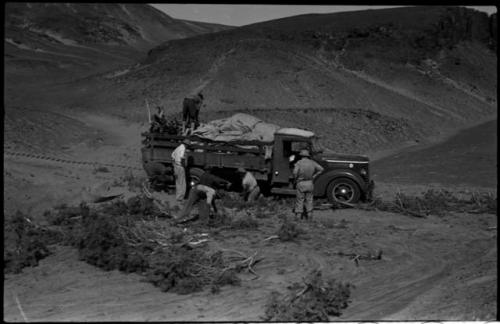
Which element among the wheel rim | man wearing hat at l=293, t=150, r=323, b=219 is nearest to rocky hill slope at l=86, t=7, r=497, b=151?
the wheel rim

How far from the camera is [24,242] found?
32.2ft

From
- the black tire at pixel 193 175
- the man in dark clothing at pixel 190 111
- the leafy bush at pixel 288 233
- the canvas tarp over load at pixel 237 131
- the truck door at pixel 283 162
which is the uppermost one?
the man in dark clothing at pixel 190 111

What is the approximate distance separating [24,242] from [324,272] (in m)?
5.24

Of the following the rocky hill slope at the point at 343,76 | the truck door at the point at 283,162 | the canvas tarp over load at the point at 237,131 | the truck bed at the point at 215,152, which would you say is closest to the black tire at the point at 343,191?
the truck door at the point at 283,162

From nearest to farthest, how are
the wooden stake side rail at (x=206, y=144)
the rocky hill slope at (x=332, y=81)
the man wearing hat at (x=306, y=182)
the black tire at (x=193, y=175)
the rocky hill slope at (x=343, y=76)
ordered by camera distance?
the man wearing hat at (x=306, y=182) → the wooden stake side rail at (x=206, y=144) → the black tire at (x=193, y=175) → the rocky hill slope at (x=332, y=81) → the rocky hill slope at (x=343, y=76)

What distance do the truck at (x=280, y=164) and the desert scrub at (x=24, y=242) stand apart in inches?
184

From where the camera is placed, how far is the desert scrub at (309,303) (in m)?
7.63

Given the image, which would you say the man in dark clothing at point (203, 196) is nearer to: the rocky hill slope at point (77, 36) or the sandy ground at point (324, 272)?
the sandy ground at point (324, 272)

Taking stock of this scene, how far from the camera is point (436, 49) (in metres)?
57.3

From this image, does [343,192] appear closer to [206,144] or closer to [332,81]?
[206,144]

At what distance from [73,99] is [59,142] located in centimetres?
1621

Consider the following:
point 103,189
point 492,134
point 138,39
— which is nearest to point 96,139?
point 103,189

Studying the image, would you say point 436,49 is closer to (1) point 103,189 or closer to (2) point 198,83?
(2) point 198,83

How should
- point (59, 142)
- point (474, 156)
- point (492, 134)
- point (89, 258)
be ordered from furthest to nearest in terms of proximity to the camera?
point (492, 134), point (474, 156), point (59, 142), point (89, 258)
